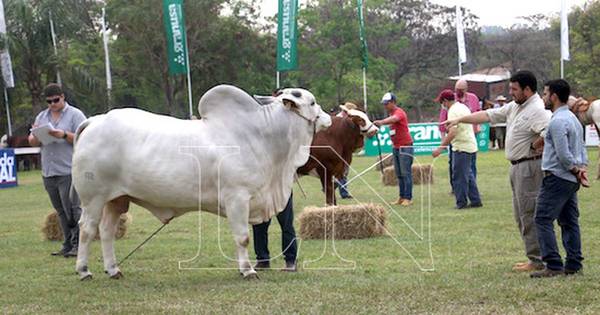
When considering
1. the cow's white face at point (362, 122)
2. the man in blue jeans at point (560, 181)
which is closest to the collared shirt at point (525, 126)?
the man in blue jeans at point (560, 181)

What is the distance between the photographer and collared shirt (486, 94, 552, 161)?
8.01 metres

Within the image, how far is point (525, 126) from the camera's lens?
8.08 m

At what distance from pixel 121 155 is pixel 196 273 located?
4.88 feet

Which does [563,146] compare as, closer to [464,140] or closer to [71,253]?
[71,253]

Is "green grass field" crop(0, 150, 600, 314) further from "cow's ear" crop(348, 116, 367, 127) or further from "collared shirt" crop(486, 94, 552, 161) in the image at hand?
"cow's ear" crop(348, 116, 367, 127)

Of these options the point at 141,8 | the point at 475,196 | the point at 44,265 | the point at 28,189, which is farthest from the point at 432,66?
the point at 44,265

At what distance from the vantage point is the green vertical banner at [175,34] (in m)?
26.6

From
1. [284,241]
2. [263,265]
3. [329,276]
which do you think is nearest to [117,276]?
[263,265]

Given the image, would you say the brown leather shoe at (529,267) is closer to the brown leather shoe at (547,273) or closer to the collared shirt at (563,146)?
the brown leather shoe at (547,273)

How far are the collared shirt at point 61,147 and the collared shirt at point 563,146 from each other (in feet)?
17.9

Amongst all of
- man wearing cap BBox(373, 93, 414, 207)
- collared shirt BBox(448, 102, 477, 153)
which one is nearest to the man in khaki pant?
collared shirt BBox(448, 102, 477, 153)

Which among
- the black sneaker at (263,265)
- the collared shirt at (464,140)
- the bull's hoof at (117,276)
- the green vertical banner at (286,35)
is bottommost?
the black sneaker at (263,265)

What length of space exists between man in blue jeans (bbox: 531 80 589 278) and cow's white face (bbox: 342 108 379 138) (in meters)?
4.79

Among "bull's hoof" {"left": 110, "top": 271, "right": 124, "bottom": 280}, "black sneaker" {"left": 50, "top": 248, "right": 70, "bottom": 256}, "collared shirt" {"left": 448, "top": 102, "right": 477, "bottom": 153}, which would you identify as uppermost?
"collared shirt" {"left": 448, "top": 102, "right": 477, "bottom": 153}
